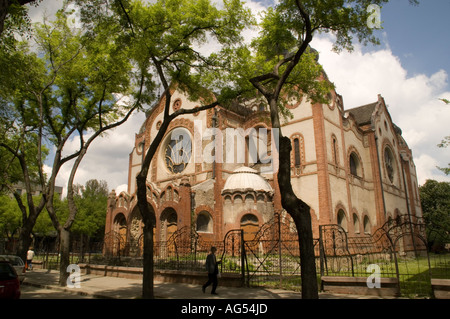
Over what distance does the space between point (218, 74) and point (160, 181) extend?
17556mm

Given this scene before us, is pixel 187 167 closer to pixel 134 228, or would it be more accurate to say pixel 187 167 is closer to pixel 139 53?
pixel 134 228

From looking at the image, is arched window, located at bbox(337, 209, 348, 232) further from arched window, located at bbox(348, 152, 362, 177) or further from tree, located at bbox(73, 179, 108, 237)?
tree, located at bbox(73, 179, 108, 237)

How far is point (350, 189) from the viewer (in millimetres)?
24203

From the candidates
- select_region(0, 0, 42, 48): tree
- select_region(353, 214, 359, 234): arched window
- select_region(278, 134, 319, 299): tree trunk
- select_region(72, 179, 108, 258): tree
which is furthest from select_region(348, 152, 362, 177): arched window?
select_region(72, 179, 108, 258): tree

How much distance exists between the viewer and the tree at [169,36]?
10758mm

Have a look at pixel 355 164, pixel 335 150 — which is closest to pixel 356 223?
pixel 355 164

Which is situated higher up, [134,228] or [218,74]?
[218,74]

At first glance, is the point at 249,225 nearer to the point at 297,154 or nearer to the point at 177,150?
the point at 297,154

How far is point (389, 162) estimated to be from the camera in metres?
32.0

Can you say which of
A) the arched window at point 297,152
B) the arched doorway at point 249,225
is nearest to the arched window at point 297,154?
the arched window at point 297,152

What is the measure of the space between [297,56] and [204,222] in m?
17.0
